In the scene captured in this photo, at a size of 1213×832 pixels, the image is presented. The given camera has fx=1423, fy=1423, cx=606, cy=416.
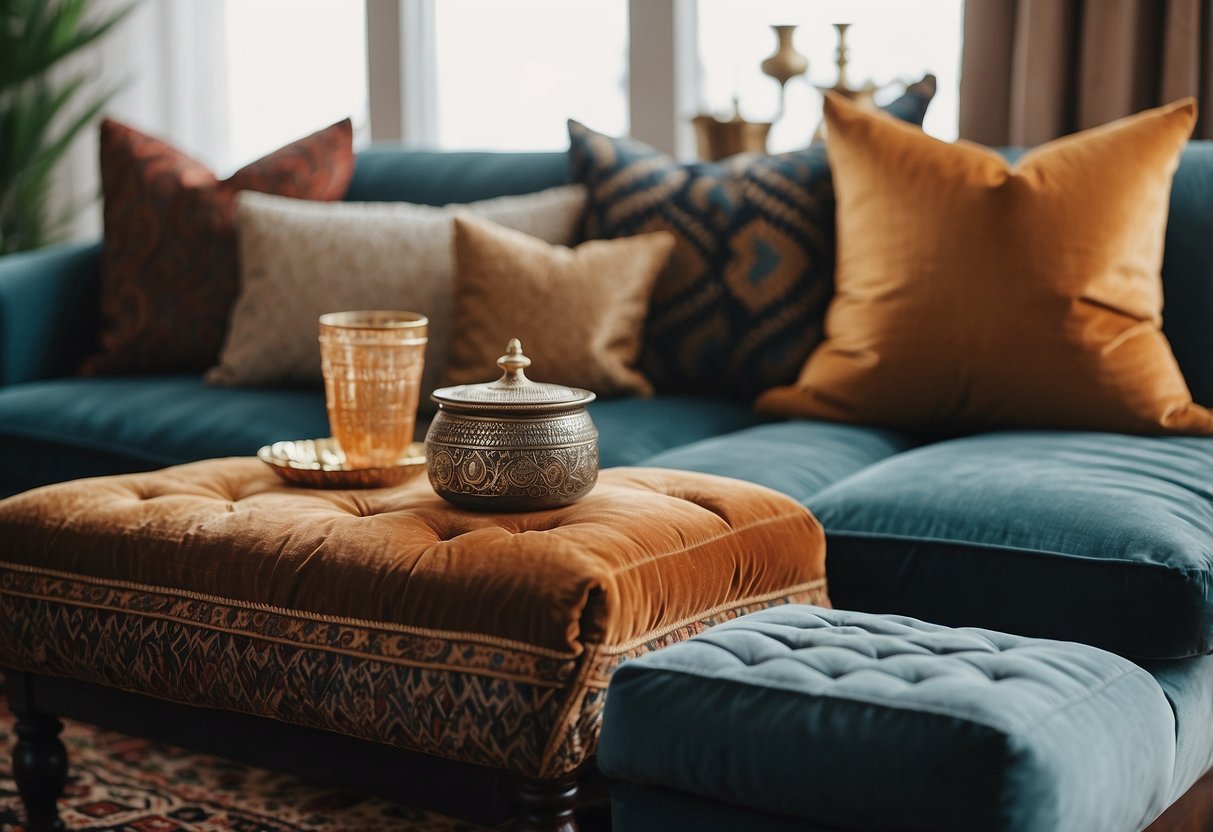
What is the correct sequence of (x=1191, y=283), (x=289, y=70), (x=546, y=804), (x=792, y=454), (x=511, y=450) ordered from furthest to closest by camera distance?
(x=289, y=70), (x=1191, y=283), (x=792, y=454), (x=511, y=450), (x=546, y=804)

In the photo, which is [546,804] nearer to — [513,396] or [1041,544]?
[513,396]

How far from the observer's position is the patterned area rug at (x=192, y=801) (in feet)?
6.47

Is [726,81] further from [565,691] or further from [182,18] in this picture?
[565,691]

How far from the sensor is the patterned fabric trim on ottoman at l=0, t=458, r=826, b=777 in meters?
1.43

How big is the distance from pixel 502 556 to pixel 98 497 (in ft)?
2.09

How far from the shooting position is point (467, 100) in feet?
14.3

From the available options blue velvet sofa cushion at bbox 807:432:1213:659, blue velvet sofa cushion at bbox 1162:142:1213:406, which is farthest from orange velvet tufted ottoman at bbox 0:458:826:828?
blue velvet sofa cushion at bbox 1162:142:1213:406

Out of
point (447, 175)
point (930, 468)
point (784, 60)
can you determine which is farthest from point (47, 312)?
point (930, 468)

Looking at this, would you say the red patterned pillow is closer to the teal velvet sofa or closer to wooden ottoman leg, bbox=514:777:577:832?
the teal velvet sofa

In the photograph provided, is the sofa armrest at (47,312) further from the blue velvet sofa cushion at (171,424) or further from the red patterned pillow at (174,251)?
the blue velvet sofa cushion at (171,424)

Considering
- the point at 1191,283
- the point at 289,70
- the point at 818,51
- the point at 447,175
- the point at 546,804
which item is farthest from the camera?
the point at 289,70

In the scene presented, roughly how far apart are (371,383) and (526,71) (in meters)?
2.54

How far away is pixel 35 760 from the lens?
6.03 ft

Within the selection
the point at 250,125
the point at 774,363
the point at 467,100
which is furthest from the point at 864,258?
the point at 250,125
